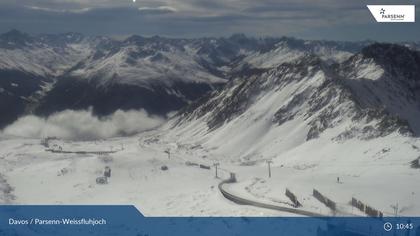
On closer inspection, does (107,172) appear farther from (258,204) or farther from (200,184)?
(258,204)

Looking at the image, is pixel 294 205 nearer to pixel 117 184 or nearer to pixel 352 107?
pixel 117 184

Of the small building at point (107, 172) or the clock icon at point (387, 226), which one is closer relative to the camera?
the clock icon at point (387, 226)

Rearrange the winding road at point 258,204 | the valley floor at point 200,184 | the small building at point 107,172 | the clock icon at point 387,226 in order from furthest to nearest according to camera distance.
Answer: the small building at point 107,172 < the valley floor at point 200,184 < the winding road at point 258,204 < the clock icon at point 387,226

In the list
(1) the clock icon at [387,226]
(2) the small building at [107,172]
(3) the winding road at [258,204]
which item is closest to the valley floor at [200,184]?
(3) the winding road at [258,204]

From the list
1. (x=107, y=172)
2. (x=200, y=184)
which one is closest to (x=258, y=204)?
(x=200, y=184)

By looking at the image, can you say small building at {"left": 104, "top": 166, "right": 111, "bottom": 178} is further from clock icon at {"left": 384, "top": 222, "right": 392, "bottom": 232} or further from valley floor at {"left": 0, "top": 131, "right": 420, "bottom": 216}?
clock icon at {"left": 384, "top": 222, "right": 392, "bottom": 232}

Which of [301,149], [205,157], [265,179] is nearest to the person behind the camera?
[265,179]

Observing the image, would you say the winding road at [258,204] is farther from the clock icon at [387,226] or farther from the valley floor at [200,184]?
the clock icon at [387,226]

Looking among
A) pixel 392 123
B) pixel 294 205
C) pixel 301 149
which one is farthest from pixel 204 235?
pixel 301 149
